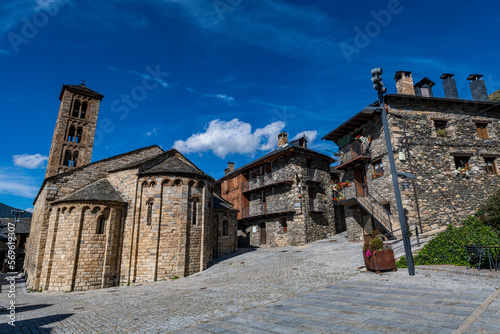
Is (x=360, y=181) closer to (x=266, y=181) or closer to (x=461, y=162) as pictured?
(x=461, y=162)

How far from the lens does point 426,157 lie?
56.7ft

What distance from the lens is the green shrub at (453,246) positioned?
387 inches

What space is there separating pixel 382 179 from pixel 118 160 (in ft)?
65.5

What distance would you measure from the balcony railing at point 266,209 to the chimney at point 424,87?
13822 mm

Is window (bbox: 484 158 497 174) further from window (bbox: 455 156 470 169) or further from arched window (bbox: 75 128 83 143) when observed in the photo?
arched window (bbox: 75 128 83 143)

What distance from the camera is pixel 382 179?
57.9 feet

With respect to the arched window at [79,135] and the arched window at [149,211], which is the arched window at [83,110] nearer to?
the arched window at [79,135]

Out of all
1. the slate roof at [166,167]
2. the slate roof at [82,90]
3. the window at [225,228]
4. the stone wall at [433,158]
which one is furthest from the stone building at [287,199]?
the slate roof at [82,90]

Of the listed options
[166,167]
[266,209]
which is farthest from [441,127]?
[166,167]

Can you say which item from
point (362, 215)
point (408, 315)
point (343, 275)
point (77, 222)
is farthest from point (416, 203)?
point (77, 222)

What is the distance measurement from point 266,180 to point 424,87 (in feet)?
52.2

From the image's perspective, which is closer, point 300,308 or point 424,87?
point 300,308

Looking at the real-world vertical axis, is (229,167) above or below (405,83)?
below

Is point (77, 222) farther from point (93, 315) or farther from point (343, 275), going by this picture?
point (343, 275)
